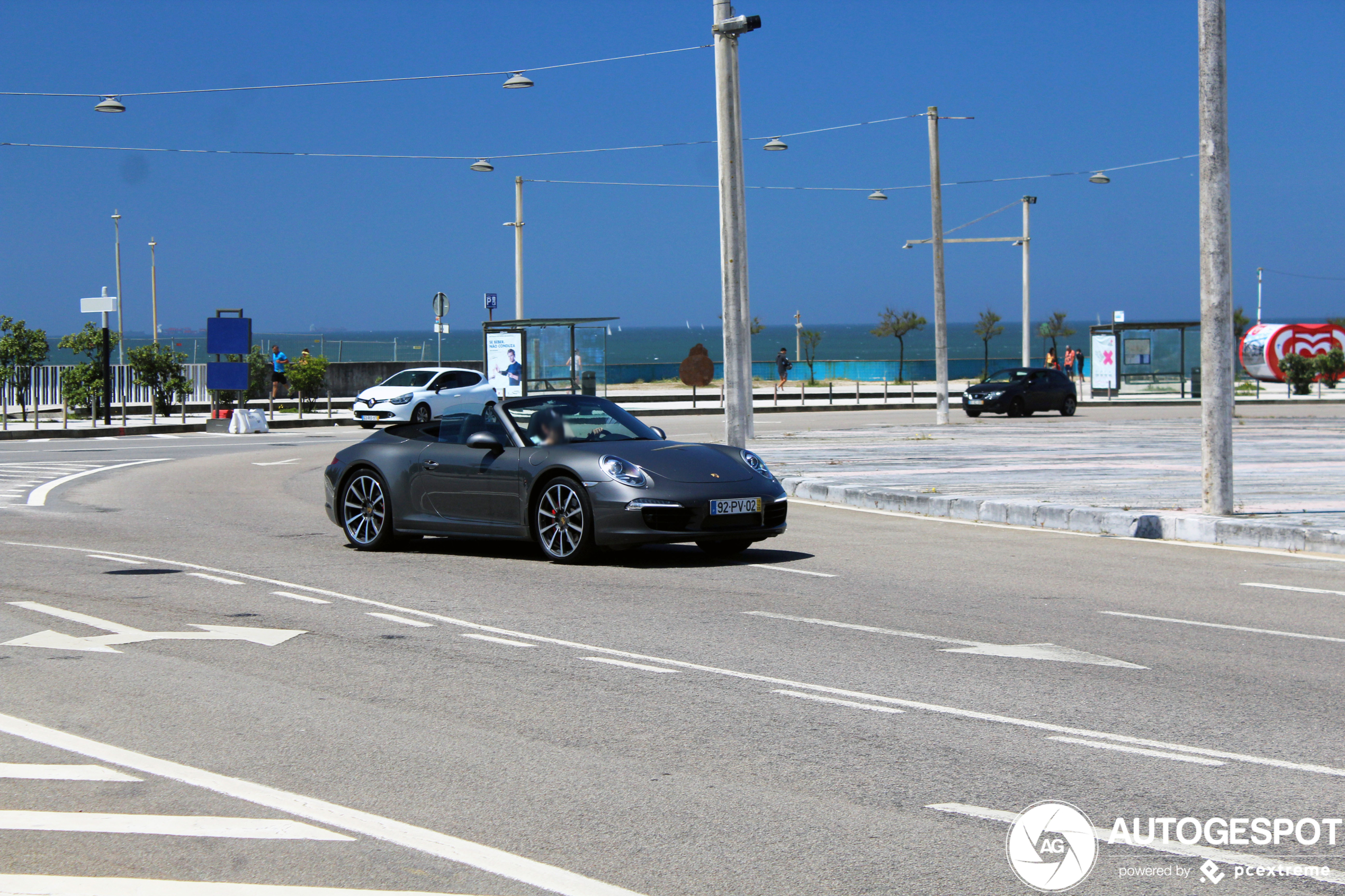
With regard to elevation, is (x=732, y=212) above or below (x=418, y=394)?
above

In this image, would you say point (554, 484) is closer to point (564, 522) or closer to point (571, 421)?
point (564, 522)

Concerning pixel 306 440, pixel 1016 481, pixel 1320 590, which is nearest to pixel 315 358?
pixel 306 440

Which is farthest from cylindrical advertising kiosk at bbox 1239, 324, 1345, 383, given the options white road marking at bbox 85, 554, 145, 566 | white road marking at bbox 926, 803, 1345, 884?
white road marking at bbox 926, 803, 1345, 884

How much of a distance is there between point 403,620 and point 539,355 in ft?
95.8

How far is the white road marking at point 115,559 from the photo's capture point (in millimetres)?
11555

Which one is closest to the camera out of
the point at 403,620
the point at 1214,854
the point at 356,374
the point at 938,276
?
the point at 1214,854

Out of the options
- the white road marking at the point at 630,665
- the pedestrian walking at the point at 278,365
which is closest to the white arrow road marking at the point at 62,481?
the white road marking at the point at 630,665

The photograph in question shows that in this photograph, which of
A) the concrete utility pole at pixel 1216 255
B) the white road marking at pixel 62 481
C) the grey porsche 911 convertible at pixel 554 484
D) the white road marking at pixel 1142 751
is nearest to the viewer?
the white road marking at pixel 1142 751

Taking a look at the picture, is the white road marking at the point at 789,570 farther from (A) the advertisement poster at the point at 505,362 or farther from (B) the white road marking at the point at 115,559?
(A) the advertisement poster at the point at 505,362

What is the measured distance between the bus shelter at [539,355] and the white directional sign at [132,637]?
2854 cm

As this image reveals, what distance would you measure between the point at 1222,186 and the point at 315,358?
34982 mm

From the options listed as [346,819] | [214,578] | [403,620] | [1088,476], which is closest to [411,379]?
[1088,476]

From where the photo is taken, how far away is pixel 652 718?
6.18 meters

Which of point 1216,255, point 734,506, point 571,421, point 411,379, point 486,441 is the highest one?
point 1216,255
